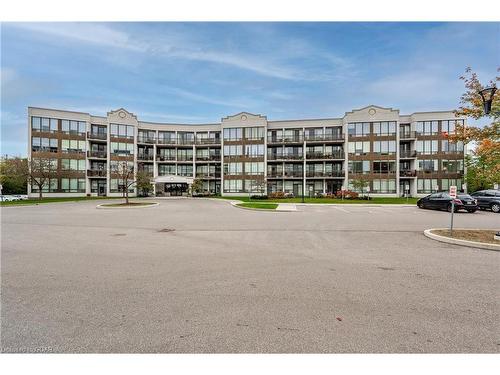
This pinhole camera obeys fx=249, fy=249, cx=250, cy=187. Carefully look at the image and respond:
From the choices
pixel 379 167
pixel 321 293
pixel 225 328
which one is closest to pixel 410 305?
pixel 321 293

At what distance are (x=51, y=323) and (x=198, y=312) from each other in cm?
219

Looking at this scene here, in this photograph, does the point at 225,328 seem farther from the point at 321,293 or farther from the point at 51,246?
the point at 51,246

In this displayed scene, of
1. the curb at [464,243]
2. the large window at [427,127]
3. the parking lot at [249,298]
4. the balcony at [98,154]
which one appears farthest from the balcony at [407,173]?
the balcony at [98,154]

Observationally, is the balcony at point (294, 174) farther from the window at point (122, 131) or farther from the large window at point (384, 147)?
the window at point (122, 131)

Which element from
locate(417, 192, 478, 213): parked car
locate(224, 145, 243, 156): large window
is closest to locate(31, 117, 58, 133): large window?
locate(224, 145, 243, 156): large window

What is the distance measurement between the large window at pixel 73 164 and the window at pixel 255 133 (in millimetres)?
33277

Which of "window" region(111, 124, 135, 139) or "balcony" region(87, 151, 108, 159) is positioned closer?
"balcony" region(87, 151, 108, 159)

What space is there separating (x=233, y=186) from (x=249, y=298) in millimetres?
46927

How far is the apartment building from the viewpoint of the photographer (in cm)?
4591

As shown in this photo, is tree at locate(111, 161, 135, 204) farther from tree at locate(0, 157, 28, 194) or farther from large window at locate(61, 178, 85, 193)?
tree at locate(0, 157, 28, 194)

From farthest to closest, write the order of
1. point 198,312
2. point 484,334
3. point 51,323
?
point 198,312 → point 51,323 → point 484,334

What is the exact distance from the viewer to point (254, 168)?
50562 mm

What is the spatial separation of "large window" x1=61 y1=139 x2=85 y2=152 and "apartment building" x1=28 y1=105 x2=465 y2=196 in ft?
0.51

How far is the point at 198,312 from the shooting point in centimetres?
409
